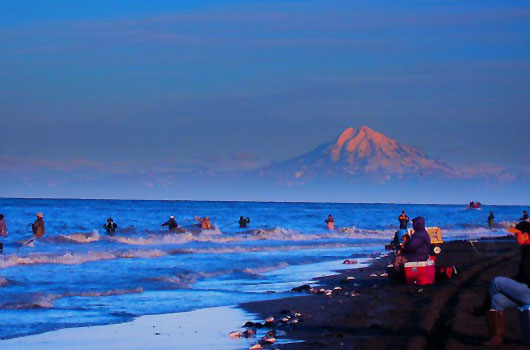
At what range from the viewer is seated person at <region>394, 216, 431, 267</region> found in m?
18.7

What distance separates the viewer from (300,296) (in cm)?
1842

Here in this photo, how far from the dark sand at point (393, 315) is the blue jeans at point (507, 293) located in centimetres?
55

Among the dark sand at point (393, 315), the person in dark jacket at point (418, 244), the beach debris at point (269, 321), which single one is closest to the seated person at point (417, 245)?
the person in dark jacket at point (418, 244)

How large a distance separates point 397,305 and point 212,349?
17.0 ft

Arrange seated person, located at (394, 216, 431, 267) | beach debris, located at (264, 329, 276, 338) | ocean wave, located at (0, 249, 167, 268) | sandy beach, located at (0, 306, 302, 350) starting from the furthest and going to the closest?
1. ocean wave, located at (0, 249, 167, 268)
2. seated person, located at (394, 216, 431, 267)
3. beach debris, located at (264, 329, 276, 338)
4. sandy beach, located at (0, 306, 302, 350)

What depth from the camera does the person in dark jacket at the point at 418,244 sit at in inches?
735

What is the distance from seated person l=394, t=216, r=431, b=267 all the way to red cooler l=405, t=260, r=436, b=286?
160 millimetres

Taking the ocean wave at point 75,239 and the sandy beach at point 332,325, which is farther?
the ocean wave at point 75,239

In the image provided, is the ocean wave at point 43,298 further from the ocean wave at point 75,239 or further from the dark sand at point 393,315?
the ocean wave at point 75,239

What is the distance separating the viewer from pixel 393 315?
14508 mm

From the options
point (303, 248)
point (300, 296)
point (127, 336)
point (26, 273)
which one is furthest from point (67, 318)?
point (303, 248)

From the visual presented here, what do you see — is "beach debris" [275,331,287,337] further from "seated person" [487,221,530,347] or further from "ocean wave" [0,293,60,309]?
"ocean wave" [0,293,60,309]

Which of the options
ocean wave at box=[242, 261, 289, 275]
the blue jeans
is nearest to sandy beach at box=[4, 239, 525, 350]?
the blue jeans

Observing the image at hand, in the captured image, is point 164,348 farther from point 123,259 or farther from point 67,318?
point 123,259
